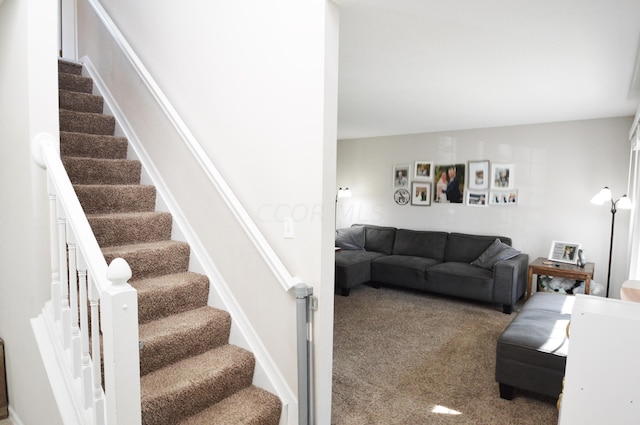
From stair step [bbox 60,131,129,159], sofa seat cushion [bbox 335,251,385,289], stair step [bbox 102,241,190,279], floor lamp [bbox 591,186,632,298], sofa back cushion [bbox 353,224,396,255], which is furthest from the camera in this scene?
sofa back cushion [bbox 353,224,396,255]

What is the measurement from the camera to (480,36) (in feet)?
7.43

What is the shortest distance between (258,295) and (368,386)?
3.72 feet

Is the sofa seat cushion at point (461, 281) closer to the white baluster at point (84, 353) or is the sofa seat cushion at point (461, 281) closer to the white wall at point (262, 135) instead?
the white wall at point (262, 135)

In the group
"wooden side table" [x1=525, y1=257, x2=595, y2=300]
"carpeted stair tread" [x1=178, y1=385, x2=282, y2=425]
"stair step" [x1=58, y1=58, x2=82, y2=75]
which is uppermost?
"stair step" [x1=58, y1=58, x2=82, y2=75]

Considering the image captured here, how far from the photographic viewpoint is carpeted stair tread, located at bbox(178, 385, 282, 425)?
1.85m

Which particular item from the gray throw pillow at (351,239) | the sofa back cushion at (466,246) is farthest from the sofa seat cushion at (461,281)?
the gray throw pillow at (351,239)

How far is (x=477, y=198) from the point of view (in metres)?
5.39

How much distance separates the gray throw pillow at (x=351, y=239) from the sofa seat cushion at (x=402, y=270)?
A: 0.67 meters

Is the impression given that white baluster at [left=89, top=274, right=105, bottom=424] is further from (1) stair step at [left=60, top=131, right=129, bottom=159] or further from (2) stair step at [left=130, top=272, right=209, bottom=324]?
(1) stair step at [left=60, top=131, right=129, bottom=159]

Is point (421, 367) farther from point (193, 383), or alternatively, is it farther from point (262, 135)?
point (262, 135)

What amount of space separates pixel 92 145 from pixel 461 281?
4158 millimetres

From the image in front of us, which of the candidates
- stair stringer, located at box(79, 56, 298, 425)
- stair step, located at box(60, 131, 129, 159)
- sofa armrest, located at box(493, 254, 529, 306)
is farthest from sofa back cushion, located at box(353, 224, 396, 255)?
stair step, located at box(60, 131, 129, 159)

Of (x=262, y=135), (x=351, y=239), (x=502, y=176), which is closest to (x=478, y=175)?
(x=502, y=176)

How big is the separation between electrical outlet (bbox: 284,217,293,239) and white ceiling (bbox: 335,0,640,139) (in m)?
1.15
